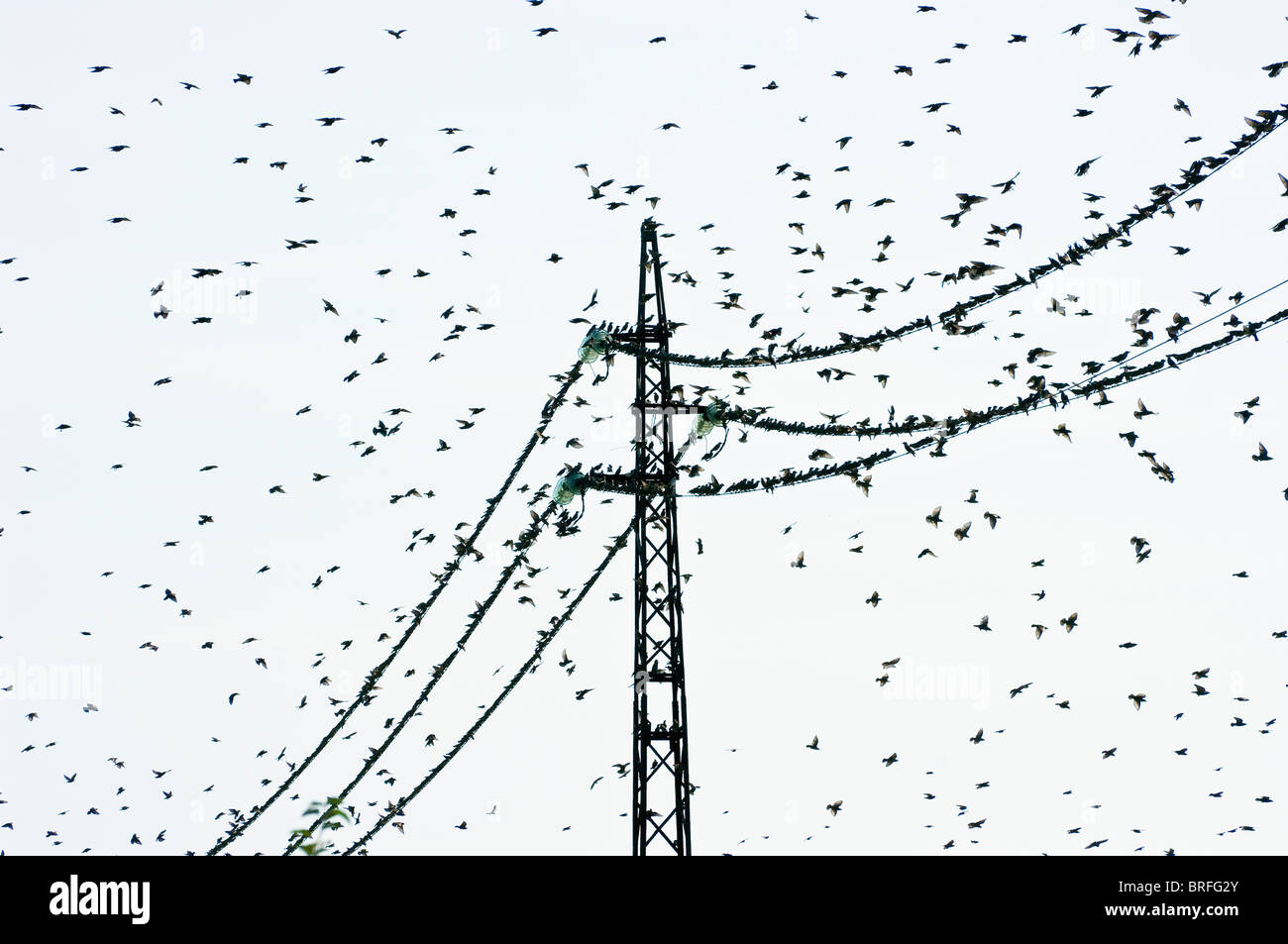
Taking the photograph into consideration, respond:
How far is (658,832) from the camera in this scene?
75.3 ft

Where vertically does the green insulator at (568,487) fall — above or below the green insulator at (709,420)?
below

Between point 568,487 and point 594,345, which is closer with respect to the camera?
point 568,487

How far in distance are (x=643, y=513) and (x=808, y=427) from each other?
2.65m

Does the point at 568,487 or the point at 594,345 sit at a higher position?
the point at 594,345

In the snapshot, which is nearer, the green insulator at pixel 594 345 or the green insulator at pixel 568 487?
the green insulator at pixel 568 487

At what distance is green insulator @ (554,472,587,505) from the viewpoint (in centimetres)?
2331

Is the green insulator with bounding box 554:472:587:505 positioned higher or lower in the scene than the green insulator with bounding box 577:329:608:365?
lower

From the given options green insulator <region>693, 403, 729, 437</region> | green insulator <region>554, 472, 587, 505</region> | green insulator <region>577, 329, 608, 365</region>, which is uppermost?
green insulator <region>577, 329, 608, 365</region>

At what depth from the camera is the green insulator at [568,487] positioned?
2331 cm

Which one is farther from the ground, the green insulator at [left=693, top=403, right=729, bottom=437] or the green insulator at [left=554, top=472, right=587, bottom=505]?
the green insulator at [left=693, top=403, right=729, bottom=437]

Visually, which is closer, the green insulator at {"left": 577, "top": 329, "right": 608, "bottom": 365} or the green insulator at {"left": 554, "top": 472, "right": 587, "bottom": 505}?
the green insulator at {"left": 554, "top": 472, "right": 587, "bottom": 505}

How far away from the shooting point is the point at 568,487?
2333cm

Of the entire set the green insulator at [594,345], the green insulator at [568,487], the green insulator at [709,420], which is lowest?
the green insulator at [568,487]
